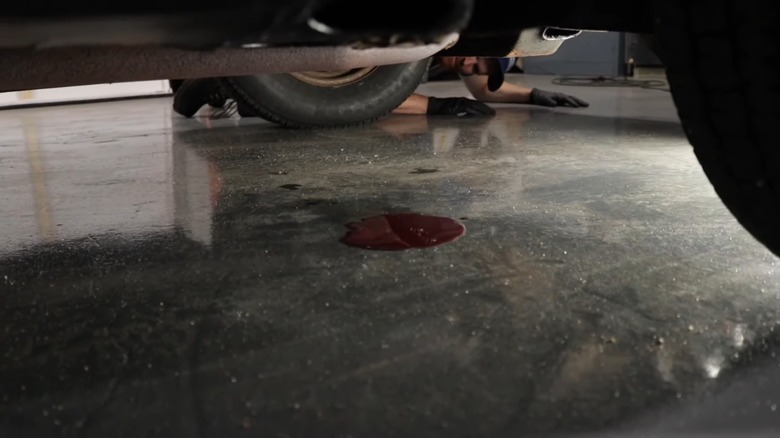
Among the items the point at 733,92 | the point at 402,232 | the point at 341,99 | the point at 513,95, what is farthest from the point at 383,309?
the point at 513,95

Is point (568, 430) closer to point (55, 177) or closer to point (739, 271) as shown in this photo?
point (739, 271)

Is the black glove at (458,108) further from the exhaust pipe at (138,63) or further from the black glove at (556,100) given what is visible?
the exhaust pipe at (138,63)

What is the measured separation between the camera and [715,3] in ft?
1.89

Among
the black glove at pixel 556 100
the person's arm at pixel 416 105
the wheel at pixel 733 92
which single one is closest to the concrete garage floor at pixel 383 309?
the wheel at pixel 733 92

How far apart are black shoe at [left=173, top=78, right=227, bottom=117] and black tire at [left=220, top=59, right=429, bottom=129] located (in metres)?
0.51

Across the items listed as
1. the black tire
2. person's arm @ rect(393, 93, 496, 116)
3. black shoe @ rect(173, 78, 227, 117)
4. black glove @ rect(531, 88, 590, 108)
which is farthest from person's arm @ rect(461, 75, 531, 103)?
black shoe @ rect(173, 78, 227, 117)

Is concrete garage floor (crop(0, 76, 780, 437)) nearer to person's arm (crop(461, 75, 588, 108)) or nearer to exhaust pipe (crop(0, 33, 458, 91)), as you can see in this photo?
exhaust pipe (crop(0, 33, 458, 91))

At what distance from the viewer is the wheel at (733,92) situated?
1.87 feet

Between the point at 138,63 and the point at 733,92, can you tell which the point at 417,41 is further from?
the point at 138,63

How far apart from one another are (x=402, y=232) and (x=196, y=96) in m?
2.02

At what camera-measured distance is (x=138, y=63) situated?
2.84 feet

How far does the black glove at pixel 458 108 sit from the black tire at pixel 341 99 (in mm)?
485

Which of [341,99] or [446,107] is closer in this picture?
[341,99]

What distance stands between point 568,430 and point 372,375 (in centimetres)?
20
